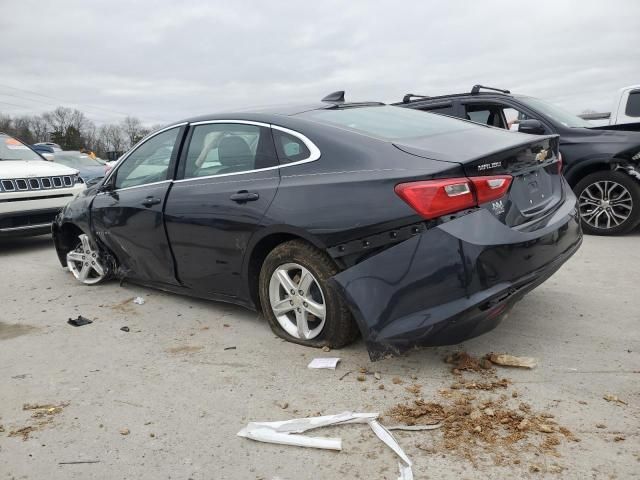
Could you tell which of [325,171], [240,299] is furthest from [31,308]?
[325,171]

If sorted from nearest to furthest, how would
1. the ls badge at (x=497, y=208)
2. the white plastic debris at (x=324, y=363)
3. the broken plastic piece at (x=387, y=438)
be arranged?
1. the broken plastic piece at (x=387, y=438)
2. the ls badge at (x=497, y=208)
3. the white plastic debris at (x=324, y=363)

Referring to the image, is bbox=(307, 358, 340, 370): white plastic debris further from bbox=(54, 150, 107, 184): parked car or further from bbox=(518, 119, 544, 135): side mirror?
bbox=(54, 150, 107, 184): parked car

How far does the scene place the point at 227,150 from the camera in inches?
158

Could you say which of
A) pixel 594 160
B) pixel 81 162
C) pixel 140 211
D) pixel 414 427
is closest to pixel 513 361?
pixel 414 427

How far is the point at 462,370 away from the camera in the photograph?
10.5ft

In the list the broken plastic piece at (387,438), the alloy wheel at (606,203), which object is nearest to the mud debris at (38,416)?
the broken plastic piece at (387,438)

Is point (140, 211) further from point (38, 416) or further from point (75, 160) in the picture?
point (75, 160)

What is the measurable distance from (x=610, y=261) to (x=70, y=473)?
198 inches

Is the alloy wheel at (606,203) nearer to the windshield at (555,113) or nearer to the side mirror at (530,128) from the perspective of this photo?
the windshield at (555,113)

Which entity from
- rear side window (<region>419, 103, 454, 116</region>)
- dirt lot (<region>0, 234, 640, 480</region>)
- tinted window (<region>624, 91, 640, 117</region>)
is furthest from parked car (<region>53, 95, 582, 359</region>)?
tinted window (<region>624, 91, 640, 117</region>)

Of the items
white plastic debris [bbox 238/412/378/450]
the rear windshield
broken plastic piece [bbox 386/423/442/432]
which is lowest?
white plastic debris [bbox 238/412/378/450]

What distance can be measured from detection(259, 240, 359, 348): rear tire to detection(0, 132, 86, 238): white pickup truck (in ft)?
17.3

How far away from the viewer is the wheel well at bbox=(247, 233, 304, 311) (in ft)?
11.7

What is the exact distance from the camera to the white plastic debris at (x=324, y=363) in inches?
132
